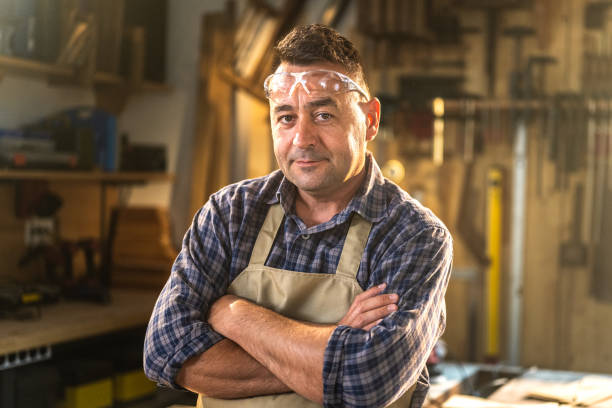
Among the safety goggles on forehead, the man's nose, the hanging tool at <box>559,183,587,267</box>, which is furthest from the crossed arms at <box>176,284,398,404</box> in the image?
the hanging tool at <box>559,183,587,267</box>

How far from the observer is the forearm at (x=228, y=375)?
1548 millimetres

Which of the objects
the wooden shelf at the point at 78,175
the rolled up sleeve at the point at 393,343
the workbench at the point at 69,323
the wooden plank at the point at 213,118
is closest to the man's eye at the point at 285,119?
the rolled up sleeve at the point at 393,343

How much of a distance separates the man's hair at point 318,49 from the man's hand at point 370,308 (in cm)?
54

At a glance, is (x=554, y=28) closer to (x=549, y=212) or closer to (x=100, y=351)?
(x=549, y=212)

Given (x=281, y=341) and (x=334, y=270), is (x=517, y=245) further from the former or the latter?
(x=281, y=341)

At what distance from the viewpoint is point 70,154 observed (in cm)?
343

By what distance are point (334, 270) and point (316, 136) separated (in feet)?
1.05

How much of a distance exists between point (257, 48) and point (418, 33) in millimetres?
995

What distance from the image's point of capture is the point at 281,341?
1.52 metres

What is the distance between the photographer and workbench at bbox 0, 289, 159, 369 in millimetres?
2668

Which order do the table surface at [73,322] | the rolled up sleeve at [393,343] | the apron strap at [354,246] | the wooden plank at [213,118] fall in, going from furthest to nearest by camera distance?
the wooden plank at [213,118] < the table surface at [73,322] < the apron strap at [354,246] < the rolled up sleeve at [393,343]

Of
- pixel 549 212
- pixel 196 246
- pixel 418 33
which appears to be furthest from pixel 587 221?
pixel 196 246

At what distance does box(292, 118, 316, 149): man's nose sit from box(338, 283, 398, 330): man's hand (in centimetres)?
38

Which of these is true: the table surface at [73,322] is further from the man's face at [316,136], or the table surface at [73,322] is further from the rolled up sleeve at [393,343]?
the rolled up sleeve at [393,343]
